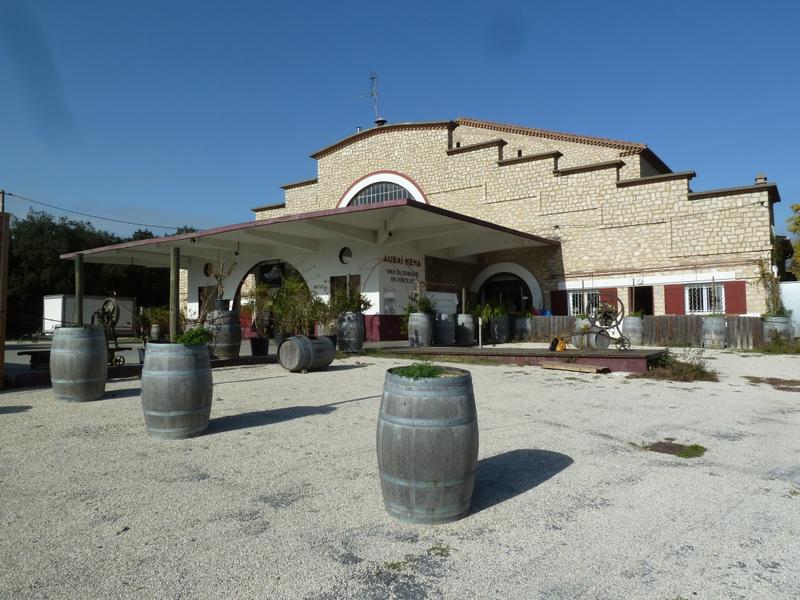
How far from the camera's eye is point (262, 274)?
75.6 feet

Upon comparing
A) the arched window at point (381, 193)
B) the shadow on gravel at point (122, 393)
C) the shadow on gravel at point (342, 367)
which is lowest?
the shadow on gravel at point (122, 393)

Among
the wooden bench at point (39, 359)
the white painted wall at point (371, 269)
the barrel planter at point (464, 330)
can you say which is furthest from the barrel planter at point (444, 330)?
the wooden bench at point (39, 359)

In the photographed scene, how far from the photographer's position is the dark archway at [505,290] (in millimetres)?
23141

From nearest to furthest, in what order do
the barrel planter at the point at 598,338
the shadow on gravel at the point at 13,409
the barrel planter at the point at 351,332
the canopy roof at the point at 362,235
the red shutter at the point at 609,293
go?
the shadow on gravel at the point at 13,409 < the barrel planter at the point at 598,338 < the barrel planter at the point at 351,332 < the canopy roof at the point at 362,235 < the red shutter at the point at 609,293

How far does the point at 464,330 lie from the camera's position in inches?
711

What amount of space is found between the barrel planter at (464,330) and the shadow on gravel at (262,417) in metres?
11.3

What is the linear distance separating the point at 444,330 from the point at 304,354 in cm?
721

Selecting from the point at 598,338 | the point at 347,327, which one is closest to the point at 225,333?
the point at 347,327

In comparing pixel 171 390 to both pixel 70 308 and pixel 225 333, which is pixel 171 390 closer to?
pixel 225 333

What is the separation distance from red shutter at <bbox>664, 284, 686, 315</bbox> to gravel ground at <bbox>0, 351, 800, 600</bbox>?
44.5 feet

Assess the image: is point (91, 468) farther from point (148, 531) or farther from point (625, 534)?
point (625, 534)

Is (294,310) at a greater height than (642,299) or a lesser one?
lesser

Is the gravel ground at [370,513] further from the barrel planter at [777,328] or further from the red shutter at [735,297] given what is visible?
the red shutter at [735,297]

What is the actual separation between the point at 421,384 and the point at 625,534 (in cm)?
145
